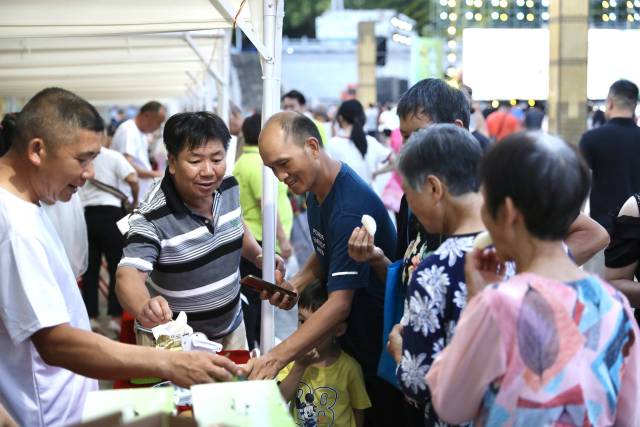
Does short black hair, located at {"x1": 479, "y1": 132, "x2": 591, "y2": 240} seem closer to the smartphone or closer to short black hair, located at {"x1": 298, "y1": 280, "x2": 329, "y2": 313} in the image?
the smartphone

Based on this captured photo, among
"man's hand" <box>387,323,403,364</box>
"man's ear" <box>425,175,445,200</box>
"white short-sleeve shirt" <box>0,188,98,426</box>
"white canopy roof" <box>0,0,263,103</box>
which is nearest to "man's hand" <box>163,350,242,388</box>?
"white short-sleeve shirt" <box>0,188,98,426</box>

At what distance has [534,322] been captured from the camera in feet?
7.70

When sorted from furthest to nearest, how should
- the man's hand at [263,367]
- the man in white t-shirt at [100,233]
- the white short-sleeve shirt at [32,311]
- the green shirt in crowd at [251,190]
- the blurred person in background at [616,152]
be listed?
the man in white t-shirt at [100,233] → the blurred person in background at [616,152] → the green shirt in crowd at [251,190] → the man's hand at [263,367] → the white short-sleeve shirt at [32,311]

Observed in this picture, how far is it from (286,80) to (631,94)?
144 feet

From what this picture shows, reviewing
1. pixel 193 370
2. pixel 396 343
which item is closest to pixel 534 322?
pixel 396 343

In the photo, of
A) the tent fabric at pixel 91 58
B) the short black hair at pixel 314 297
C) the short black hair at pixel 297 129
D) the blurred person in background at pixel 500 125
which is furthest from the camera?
the blurred person in background at pixel 500 125

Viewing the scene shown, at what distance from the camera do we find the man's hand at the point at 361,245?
12.2 feet

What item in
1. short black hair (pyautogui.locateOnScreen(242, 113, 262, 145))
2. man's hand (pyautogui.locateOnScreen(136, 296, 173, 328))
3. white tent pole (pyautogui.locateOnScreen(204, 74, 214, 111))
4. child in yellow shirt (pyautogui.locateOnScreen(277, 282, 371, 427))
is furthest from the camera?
white tent pole (pyautogui.locateOnScreen(204, 74, 214, 111))

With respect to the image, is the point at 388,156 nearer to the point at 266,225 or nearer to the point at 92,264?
the point at 92,264

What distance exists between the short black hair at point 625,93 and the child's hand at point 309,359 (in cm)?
492

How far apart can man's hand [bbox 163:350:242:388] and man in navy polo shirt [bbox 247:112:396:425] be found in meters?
0.59

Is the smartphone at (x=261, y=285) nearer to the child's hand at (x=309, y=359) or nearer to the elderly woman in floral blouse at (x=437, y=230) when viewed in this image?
the child's hand at (x=309, y=359)

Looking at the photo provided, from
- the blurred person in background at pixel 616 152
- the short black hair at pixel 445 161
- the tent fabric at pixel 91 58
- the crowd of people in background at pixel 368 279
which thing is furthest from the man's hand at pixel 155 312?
the blurred person in background at pixel 616 152

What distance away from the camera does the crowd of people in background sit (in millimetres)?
2393
